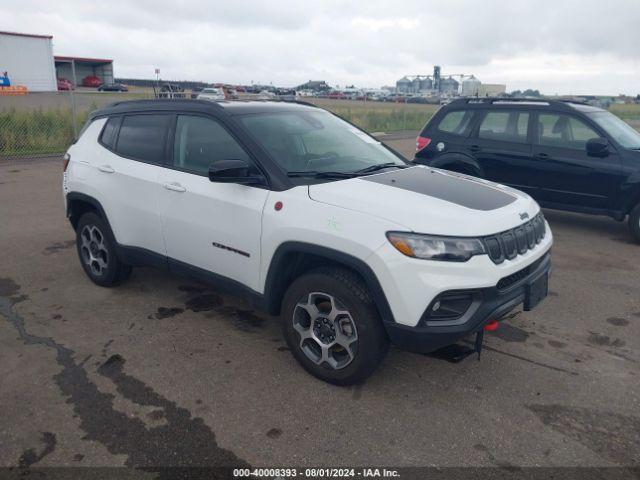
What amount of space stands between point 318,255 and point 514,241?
1.20 m

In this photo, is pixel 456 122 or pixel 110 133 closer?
pixel 110 133

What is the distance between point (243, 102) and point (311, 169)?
1.07 metres

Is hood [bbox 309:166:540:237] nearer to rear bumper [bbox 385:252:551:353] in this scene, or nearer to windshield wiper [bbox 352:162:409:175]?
windshield wiper [bbox 352:162:409:175]

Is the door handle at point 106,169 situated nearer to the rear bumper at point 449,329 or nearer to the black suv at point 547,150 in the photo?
the rear bumper at point 449,329

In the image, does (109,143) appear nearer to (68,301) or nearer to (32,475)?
(68,301)

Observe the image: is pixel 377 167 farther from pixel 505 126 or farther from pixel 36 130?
pixel 36 130

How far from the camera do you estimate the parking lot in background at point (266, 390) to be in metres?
2.80

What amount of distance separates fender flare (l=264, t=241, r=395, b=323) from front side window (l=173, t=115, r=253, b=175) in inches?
29.8

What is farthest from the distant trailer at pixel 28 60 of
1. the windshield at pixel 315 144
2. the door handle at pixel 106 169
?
the windshield at pixel 315 144

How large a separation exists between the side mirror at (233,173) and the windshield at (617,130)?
18.1 feet

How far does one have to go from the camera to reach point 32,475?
102 inches

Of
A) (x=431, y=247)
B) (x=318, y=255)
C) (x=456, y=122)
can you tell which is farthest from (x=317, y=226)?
(x=456, y=122)

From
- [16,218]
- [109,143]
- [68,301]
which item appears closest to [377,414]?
[68,301]

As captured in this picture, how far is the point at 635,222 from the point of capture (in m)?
6.77
